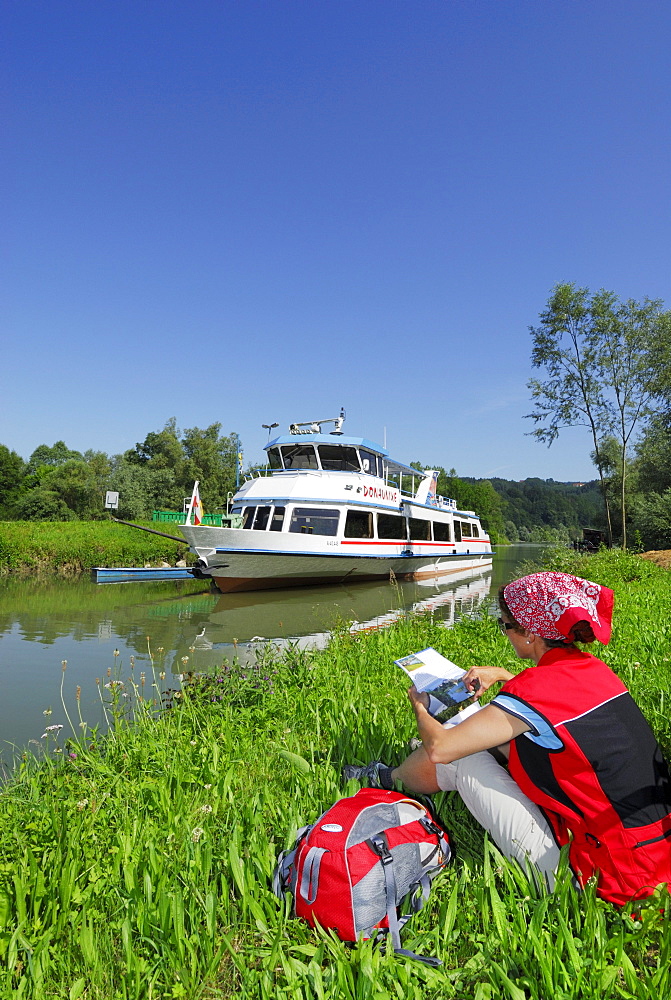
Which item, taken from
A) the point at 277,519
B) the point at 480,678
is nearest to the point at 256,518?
the point at 277,519

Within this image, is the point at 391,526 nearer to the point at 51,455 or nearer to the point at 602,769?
the point at 602,769

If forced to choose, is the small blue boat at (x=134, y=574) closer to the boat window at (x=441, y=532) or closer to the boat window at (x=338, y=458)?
the boat window at (x=338, y=458)

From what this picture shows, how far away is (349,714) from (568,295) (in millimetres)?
23552

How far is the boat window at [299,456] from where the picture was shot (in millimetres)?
20062

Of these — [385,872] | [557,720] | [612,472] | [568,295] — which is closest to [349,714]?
[385,872]

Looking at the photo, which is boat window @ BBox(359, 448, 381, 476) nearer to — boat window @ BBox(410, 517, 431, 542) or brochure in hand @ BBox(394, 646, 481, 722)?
boat window @ BBox(410, 517, 431, 542)

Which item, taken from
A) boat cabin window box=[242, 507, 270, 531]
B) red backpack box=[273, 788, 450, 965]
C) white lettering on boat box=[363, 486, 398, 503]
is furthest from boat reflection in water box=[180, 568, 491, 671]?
red backpack box=[273, 788, 450, 965]

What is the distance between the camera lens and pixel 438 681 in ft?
A: 7.78

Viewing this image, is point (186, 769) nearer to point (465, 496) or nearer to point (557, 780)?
point (557, 780)

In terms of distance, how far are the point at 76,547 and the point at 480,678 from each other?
79.7 feet

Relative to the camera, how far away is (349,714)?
404cm

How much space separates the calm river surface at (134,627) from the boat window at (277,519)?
209cm

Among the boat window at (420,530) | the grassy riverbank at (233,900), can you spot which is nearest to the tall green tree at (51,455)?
the boat window at (420,530)

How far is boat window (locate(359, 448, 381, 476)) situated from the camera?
2055 cm
